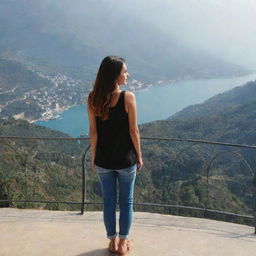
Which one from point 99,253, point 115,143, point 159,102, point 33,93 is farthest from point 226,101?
point 115,143

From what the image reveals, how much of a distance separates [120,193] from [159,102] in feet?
334

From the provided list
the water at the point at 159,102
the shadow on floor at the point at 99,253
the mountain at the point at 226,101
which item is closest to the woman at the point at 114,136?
the shadow on floor at the point at 99,253

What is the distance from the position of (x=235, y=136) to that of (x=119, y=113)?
1150 inches

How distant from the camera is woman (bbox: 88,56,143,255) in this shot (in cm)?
247

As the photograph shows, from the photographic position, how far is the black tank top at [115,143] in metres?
2.54

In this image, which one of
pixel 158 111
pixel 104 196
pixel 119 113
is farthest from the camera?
pixel 158 111

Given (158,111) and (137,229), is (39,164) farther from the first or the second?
(158,111)

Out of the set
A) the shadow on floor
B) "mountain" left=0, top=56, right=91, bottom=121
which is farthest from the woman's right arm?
"mountain" left=0, top=56, right=91, bottom=121

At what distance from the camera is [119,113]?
251cm

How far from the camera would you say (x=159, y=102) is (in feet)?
341

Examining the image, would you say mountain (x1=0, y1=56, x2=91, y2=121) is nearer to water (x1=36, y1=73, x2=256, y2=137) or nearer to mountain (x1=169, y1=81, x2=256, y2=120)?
water (x1=36, y1=73, x2=256, y2=137)

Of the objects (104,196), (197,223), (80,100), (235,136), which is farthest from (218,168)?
(80,100)

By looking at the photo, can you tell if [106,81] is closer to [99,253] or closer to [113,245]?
[113,245]

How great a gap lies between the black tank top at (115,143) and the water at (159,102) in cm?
6395
